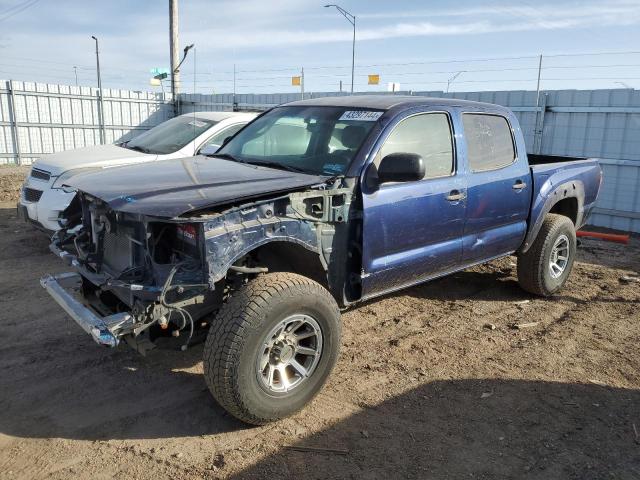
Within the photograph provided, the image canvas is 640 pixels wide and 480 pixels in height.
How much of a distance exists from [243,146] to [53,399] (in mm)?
2516

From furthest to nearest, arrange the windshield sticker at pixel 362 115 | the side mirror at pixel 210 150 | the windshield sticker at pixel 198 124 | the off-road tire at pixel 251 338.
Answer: the windshield sticker at pixel 198 124 → the side mirror at pixel 210 150 → the windshield sticker at pixel 362 115 → the off-road tire at pixel 251 338

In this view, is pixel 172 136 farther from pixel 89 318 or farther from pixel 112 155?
pixel 89 318

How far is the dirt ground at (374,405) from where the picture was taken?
124 inches

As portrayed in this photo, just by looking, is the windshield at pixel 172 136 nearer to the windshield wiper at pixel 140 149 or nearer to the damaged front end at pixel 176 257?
the windshield wiper at pixel 140 149

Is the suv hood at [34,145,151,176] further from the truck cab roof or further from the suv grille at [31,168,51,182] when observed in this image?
the truck cab roof

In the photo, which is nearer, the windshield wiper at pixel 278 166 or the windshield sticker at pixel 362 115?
the windshield wiper at pixel 278 166

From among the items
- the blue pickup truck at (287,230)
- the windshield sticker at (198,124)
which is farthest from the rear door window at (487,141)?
the windshield sticker at (198,124)

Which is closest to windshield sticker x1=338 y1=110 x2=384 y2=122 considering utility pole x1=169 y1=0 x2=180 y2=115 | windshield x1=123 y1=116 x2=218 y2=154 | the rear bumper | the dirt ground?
the dirt ground

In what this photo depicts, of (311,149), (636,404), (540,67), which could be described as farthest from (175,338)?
(540,67)

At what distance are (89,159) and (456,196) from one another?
4872 millimetres

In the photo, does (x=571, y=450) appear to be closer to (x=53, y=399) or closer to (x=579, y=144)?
(x=53, y=399)

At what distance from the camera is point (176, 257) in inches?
134

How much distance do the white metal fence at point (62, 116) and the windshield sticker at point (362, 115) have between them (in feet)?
46.8

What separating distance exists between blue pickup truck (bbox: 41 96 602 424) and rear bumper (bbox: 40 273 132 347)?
0.5 inches
